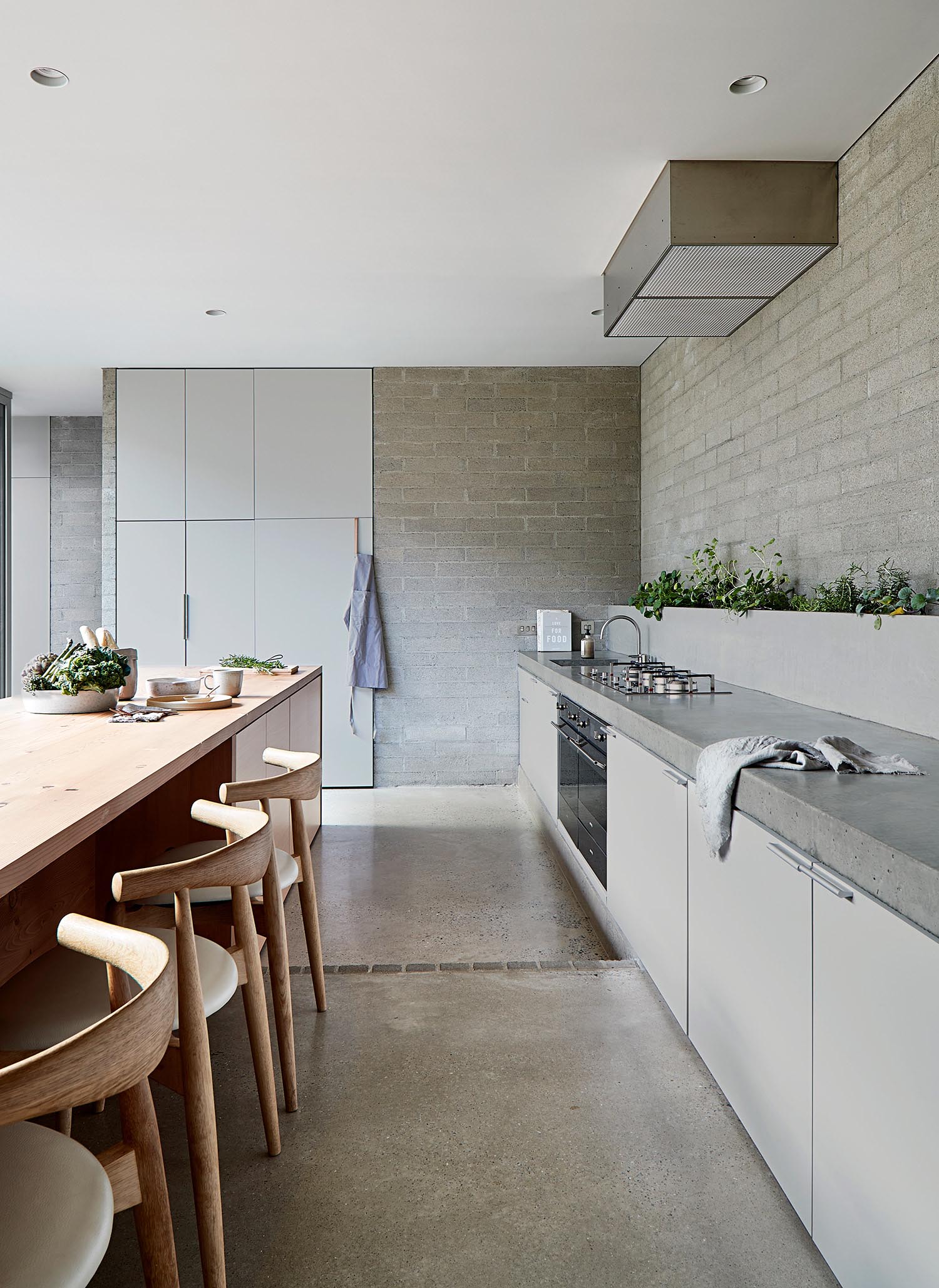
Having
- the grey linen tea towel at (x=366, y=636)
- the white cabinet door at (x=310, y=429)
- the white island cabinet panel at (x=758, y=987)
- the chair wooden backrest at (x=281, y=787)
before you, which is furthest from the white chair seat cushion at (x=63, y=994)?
the white cabinet door at (x=310, y=429)

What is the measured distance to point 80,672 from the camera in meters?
2.90

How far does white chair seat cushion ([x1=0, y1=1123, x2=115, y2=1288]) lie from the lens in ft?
2.99

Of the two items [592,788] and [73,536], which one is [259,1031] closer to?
[592,788]

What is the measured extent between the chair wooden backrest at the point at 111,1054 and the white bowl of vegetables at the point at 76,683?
6.29 feet

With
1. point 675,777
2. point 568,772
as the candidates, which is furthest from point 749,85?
point 568,772

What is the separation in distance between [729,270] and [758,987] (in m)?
2.62

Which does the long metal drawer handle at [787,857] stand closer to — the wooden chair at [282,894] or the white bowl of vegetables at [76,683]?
the wooden chair at [282,894]

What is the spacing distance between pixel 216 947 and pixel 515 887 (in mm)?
2181

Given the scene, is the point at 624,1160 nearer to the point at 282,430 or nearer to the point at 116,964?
the point at 116,964

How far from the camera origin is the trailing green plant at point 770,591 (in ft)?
8.49

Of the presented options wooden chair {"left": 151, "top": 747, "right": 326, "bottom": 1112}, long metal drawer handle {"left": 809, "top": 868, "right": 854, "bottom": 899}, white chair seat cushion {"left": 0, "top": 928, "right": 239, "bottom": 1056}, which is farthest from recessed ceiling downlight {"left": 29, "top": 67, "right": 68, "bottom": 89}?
long metal drawer handle {"left": 809, "top": 868, "right": 854, "bottom": 899}

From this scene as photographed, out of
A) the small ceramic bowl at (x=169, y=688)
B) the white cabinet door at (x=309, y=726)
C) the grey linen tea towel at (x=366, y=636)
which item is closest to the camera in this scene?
the small ceramic bowl at (x=169, y=688)

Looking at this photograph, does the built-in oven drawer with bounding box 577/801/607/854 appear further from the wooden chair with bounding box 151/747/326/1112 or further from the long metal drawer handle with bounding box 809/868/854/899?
the long metal drawer handle with bounding box 809/868/854/899

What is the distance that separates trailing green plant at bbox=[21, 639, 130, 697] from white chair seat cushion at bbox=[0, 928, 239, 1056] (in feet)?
4.42
